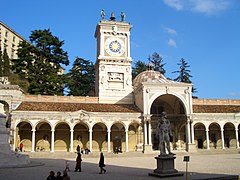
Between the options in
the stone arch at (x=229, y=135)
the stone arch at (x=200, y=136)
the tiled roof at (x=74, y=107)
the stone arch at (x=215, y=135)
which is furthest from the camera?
the stone arch at (x=229, y=135)

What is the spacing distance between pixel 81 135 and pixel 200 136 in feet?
56.9

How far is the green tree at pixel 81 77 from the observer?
61.9 metres

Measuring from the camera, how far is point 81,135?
40.2 m

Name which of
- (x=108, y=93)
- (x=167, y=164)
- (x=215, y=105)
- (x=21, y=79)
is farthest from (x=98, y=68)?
(x=167, y=164)

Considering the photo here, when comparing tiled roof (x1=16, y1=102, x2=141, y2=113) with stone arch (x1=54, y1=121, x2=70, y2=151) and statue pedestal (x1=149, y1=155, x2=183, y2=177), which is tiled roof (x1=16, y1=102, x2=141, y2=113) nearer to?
stone arch (x1=54, y1=121, x2=70, y2=151)

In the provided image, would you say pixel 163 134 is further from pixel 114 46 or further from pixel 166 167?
pixel 114 46

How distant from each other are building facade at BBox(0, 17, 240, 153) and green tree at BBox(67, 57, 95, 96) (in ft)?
55.0

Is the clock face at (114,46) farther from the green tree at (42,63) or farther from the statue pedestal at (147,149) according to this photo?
the statue pedestal at (147,149)

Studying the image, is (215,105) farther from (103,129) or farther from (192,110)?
(103,129)

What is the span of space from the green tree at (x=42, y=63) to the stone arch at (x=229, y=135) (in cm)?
2760

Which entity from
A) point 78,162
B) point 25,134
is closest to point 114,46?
point 25,134

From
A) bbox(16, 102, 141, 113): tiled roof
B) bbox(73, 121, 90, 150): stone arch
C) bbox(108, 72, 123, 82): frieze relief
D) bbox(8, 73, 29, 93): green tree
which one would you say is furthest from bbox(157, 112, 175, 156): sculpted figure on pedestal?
bbox(8, 73, 29, 93): green tree

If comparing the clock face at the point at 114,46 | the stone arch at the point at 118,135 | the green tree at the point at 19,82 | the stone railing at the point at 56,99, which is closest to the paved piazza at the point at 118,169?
the stone arch at the point at 118,135

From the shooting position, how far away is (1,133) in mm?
19891
